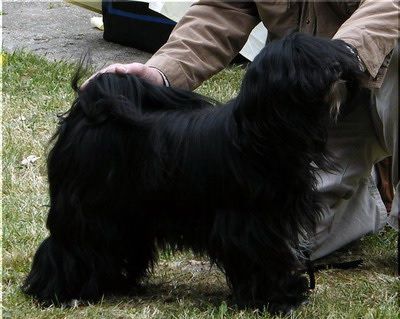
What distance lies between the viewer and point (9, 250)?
3576 millimetres

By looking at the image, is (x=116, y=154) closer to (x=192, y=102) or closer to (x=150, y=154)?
(x=150, y=154)

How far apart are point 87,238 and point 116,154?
0.94 ft

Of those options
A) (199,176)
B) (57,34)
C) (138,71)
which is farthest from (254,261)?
(57,34)

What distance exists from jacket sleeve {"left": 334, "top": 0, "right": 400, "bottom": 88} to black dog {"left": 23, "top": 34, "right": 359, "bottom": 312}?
0.26 meters

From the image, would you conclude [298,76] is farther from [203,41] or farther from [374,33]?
[203,41]

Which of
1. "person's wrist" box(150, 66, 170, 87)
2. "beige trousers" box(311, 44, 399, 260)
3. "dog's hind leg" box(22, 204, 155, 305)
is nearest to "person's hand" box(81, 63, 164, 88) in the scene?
"person's wrist" box(150, 66, 170, 87)

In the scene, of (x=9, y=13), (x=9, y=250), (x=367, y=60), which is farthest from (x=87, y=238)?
(x=9, y=13)

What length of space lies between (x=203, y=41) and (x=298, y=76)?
0.89m

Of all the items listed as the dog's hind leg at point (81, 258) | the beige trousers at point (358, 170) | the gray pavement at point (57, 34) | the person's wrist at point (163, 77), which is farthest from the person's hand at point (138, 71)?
the gray pavement at point (57, 34)

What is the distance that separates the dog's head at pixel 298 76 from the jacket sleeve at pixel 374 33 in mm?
282

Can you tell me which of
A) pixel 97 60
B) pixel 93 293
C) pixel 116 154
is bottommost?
pixel 97 60

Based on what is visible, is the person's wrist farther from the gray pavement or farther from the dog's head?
the gray pavement

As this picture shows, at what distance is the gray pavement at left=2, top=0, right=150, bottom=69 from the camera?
6.99 metres

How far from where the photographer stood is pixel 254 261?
2.79 meters
